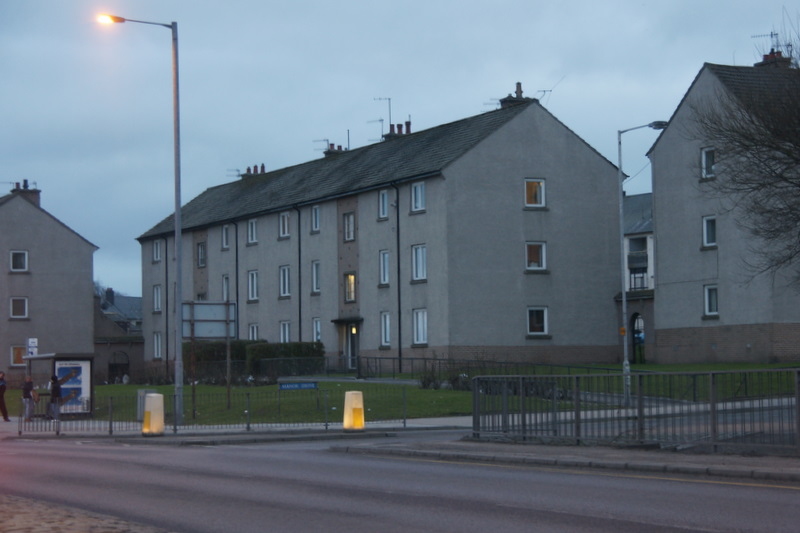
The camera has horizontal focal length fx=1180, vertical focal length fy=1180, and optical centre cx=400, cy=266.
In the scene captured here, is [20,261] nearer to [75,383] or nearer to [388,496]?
[75,383]

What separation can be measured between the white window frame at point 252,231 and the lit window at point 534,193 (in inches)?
739

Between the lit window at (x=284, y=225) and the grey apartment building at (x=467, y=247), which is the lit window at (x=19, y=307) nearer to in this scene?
the lit window at (x=284, y=225)

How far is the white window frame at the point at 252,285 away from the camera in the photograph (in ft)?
222

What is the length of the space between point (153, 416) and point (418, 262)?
27186 millimetres

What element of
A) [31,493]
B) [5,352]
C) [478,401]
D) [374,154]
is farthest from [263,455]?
[5,352]

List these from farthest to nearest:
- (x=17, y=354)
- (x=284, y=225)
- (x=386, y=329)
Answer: (x=17, y=354) < (x=284, y=225) < (x=386, y=329)

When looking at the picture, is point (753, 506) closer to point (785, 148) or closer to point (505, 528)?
point (505, 528)

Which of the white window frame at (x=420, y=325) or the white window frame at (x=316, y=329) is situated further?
the white window frame at (x=316, y=329)

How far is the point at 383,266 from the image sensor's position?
2290 inches

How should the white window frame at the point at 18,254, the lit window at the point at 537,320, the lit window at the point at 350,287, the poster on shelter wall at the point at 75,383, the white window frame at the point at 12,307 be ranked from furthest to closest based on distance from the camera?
the white window frame at the point at 18,254 → the white window frame at the point at 12,307 → the lit window at the point at 350,287 → the lit window at the point at 537,320 → the poster on shelter wall at the point at 75,383

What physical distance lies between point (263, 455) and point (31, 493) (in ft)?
25.0

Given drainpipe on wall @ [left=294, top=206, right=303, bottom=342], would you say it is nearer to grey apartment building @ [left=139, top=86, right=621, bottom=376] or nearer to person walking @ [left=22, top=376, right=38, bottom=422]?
grey apartment building @ [left=139, top=86, right=621, bottom=376]

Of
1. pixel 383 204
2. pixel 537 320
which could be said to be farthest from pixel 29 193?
pixel 537 320

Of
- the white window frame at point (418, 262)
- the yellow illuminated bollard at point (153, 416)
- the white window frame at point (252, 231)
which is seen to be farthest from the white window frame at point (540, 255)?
the yellow illuminated bollard at point (153, 416)
